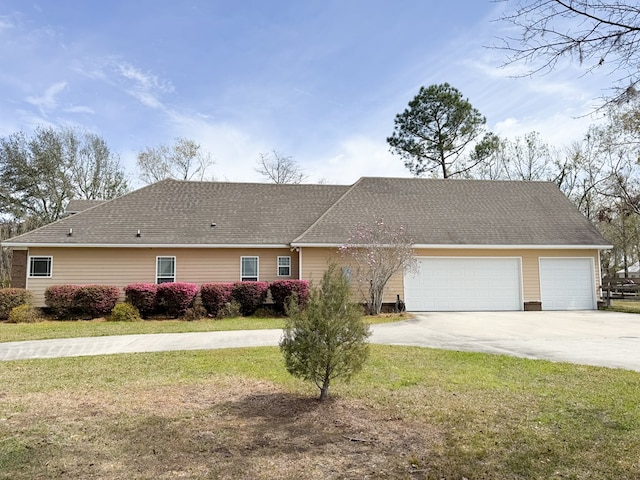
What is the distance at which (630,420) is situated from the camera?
4.67 meters

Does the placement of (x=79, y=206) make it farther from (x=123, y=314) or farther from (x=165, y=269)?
(x=123, y=314)

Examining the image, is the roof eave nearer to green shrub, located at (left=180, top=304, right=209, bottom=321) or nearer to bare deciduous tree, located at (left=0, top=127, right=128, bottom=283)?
green shrub, located at (left=180, top=304, right=209, bottom=321)

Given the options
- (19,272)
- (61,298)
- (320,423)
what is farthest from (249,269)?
(320,423)

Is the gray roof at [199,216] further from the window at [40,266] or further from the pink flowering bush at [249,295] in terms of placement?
the pink flowering bush at [249,295]

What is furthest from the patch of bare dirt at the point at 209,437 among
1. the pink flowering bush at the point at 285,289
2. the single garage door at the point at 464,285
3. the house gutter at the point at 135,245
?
the single garage door at the point at 464,285

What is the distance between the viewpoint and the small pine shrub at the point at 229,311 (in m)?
15.5

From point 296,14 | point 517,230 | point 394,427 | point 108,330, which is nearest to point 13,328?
point 108,330

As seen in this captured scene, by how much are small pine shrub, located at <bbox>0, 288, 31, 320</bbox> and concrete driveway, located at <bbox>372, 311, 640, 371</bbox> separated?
41.2 feet

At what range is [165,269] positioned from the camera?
17.1 m

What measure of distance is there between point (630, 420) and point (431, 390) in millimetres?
2230

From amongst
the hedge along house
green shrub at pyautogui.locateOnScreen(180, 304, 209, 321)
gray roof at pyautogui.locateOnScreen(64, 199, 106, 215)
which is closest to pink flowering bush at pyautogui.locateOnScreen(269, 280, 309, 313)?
the hedge along house

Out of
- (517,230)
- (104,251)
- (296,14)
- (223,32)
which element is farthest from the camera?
(517,230)

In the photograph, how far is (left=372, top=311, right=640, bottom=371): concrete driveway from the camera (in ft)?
27.9

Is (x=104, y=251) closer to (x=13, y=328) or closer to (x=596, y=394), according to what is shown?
(x=13, y=328)
